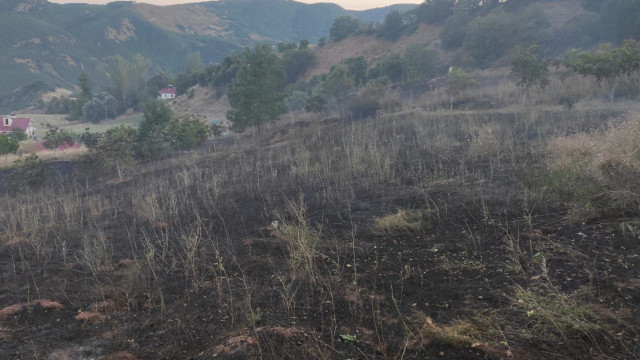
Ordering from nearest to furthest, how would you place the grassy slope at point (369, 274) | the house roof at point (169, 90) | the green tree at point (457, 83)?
the grassy slope at point (369, 274) → the green tree at point (457, 83) → the house roof at point (169, 90)

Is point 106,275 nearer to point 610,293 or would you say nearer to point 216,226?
point 216,226

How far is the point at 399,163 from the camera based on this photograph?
951 centimetres

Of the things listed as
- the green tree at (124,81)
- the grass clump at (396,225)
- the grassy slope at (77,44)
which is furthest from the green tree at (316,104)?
the grassy slope at (77,44)

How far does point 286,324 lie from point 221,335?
1.77 feet

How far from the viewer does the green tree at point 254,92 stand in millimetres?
20922

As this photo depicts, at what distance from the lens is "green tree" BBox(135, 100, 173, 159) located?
18969 millimetres

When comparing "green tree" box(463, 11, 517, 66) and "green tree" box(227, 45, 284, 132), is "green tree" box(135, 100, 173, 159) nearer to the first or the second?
"green tree" box(227, 45, 284, 132)

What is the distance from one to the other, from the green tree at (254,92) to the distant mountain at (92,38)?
6934 centimetres

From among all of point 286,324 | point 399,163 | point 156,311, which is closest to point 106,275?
point 156,311

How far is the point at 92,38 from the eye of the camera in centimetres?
13162

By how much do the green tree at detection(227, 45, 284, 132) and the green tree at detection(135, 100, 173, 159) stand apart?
3.53m

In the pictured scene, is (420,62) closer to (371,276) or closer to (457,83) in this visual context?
(457,83)

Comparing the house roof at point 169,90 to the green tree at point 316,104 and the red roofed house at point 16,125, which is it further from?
the green tree at point 316,104

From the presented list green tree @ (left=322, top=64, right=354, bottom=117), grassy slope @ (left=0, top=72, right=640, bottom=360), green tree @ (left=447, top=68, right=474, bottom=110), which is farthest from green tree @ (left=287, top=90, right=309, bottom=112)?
grassy slope @ (left=0, top=72, right=640, bottom=360)
